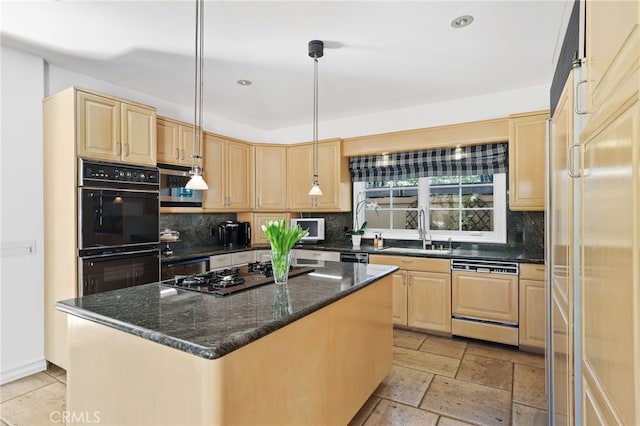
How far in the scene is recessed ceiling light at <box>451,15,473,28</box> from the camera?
2240 millimetres

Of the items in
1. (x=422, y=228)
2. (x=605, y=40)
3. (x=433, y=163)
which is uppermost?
(x=433, y=163)

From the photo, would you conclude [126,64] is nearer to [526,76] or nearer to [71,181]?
[71,181]

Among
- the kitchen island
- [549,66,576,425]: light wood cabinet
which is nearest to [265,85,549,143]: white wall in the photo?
[549,66,576,425]: light wood cabinet

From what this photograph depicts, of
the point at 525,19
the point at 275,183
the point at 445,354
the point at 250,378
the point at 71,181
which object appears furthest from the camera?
the point at 275,183

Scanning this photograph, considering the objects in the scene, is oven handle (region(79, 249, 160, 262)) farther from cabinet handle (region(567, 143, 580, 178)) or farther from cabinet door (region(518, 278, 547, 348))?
cabinet door (region(518, 278, 547, 348))

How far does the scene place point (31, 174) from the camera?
2.77 metres

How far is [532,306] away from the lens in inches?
122

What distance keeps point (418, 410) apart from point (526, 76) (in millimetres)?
3124

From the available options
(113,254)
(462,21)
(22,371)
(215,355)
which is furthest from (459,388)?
(22,371)

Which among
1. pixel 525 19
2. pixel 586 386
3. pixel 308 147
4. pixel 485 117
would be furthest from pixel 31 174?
pixel 485 117

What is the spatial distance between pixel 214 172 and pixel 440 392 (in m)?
3.30

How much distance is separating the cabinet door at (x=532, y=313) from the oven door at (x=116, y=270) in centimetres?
346

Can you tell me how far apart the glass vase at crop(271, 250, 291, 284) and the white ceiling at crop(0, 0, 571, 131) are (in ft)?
5.17

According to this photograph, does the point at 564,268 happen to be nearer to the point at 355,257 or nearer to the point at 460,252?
the point at 460,252
